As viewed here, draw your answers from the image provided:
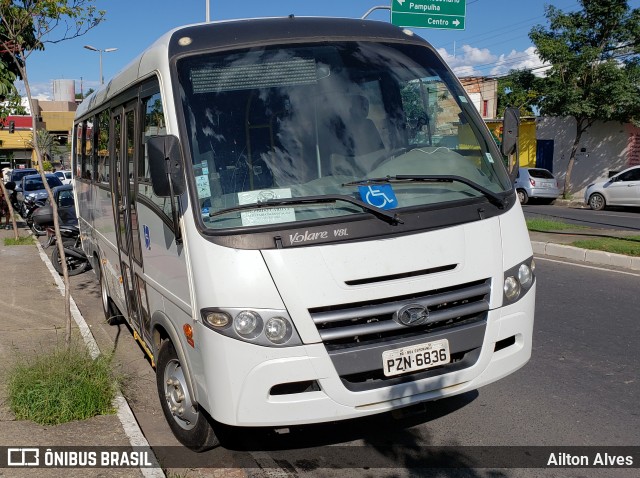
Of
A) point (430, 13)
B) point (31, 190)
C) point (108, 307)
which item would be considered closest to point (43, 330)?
point (108, 307)

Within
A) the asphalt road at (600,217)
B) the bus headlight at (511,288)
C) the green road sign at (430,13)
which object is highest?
the green road sign at (430,13)

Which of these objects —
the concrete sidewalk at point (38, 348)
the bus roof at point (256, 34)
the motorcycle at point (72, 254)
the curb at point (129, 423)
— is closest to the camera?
the curb at point (129, 423)

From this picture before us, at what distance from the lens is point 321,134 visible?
4250 millimetres

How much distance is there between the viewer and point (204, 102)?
13.4ft

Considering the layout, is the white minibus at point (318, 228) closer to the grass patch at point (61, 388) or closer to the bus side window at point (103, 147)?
the grass patch at point (61, 388)

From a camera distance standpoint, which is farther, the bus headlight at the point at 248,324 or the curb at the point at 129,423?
the curb at the point at 129,423

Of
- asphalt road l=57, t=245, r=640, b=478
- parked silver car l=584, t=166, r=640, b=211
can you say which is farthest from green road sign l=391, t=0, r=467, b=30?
asphalt road l=57, t=245, r=640, b=478

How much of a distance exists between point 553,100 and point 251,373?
87.3ft

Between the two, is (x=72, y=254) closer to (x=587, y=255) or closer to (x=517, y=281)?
(x=587, y=255)

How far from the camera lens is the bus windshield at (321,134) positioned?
3945mm

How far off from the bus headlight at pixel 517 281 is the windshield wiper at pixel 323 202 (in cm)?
82

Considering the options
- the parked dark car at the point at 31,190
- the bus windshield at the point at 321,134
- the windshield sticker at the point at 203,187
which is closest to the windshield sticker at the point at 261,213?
the bus windshield at the point at 321,134

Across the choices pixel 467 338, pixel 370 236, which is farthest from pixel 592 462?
pixel 370 236

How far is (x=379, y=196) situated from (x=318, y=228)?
46cm
